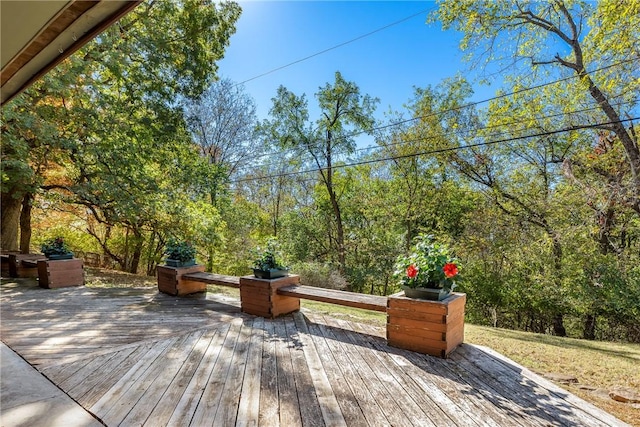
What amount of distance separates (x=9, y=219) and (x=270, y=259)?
23.9ft

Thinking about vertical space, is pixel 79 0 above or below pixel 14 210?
above

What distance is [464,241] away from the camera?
982 centimetres

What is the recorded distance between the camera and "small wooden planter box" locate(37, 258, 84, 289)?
5434mm

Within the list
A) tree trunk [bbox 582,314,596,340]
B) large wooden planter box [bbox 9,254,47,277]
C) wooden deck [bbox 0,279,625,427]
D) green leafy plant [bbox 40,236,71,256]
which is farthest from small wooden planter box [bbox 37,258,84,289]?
tree trunk [bbox 582,314,596,340]

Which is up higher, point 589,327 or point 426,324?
point 426,324

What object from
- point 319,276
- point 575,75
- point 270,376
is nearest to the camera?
point 270,376

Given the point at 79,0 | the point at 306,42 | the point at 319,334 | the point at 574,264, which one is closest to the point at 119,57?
the point at 306,42

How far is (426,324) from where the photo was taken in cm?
280

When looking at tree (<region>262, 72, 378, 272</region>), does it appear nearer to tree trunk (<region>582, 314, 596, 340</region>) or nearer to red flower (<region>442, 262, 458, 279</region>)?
tree trunk (<region>582, 314, 596, 340</region>)

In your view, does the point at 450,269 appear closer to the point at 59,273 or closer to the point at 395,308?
the point at 395,308

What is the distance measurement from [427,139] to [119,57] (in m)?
8.37

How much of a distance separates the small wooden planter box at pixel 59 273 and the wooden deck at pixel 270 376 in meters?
1.95

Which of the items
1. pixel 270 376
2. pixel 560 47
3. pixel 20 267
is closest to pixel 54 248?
pixel 20 267

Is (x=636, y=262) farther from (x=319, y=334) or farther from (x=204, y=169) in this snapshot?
(x=204, y=169)
